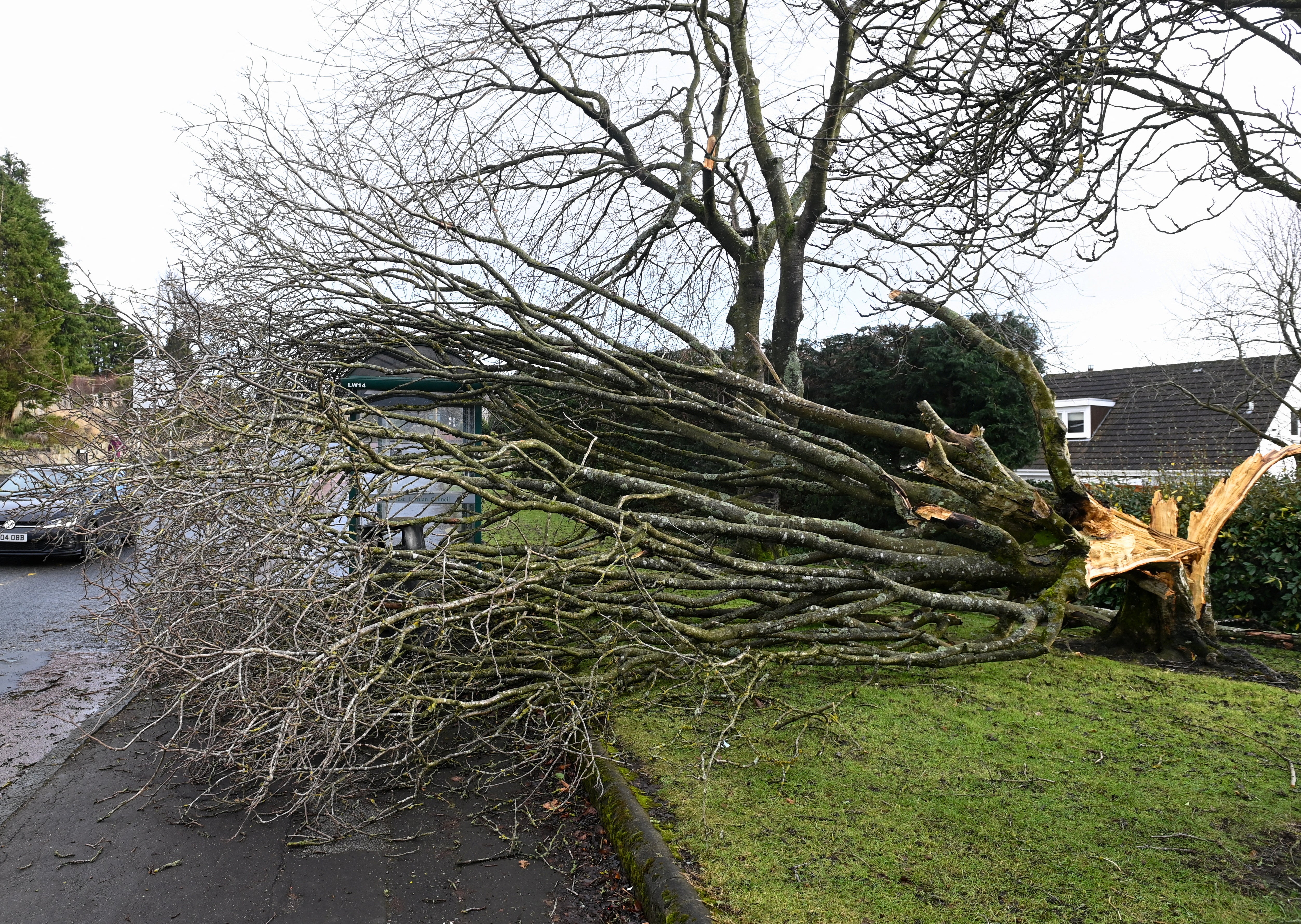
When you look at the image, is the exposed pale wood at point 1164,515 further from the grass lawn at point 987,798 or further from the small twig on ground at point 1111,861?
the small twig on ground at point 1111,861

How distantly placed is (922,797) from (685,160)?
9.42 metres

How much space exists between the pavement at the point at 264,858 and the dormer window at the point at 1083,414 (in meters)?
23.4

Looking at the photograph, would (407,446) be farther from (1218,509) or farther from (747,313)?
(747,313)

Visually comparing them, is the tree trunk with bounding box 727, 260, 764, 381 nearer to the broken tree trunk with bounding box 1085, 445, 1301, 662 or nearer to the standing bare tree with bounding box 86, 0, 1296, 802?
the standing bare tree with bounding box 86, 0, 1296, 802

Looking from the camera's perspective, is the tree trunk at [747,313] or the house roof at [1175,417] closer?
the tree trunk at [747,313]

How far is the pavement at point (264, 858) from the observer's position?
3.50m

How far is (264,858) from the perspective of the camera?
3961mm

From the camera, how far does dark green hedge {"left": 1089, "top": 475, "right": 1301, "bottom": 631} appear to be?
7.98 m

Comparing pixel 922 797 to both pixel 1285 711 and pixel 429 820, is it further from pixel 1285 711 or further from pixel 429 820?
pixel 1285 711

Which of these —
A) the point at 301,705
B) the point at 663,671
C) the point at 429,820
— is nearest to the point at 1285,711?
the point at 663,671

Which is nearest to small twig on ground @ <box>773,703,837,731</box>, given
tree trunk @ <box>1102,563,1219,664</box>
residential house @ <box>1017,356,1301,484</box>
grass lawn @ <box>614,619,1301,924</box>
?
grass lawn @ <box>614,619,1301,924</box>

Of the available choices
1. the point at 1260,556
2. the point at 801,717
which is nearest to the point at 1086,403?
the point at 1260,556

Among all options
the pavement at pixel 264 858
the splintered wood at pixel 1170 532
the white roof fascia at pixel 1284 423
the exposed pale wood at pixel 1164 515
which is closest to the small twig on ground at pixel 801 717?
the pavement at pixel 264 858

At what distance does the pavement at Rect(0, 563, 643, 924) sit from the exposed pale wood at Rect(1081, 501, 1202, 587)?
4.49 metres
